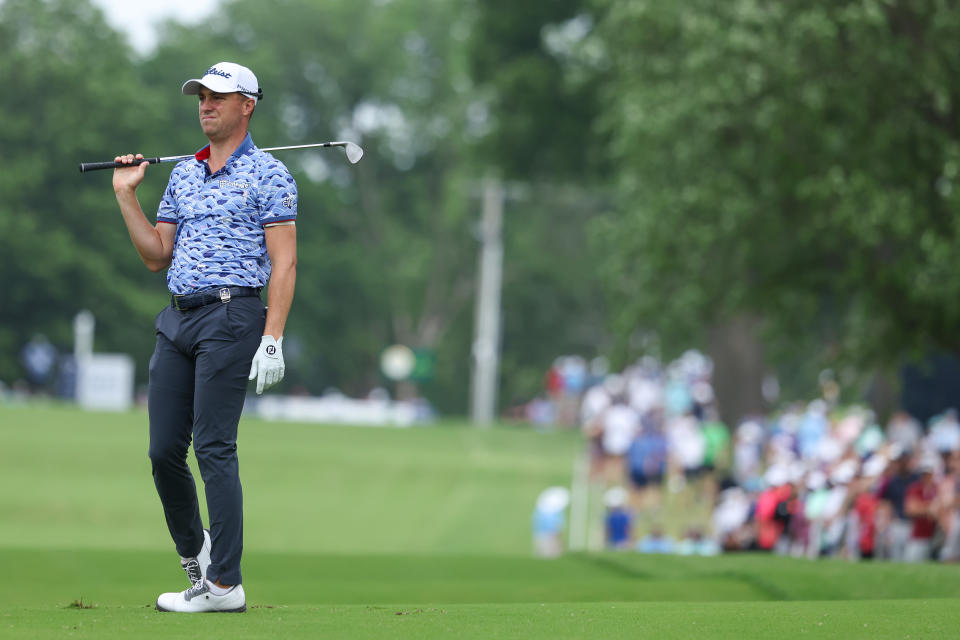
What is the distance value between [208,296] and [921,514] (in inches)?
430

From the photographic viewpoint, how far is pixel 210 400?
21.9 feet

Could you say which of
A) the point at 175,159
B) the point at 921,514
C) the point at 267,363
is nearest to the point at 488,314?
the point at 921,514

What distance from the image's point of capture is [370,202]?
81.1 metres

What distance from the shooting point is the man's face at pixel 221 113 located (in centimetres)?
682

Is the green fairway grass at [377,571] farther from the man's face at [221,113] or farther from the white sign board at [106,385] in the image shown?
the white sign board at [106,385]

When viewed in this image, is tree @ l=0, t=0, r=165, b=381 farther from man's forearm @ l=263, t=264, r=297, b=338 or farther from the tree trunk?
man's forearm @ l=263, t=264, r=297, b=338

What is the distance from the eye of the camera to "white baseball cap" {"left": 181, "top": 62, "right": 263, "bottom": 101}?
6.79m

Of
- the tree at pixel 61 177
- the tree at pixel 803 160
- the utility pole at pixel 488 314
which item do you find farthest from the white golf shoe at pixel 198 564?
the tree at pixel 61 177

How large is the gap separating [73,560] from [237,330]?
6.54m

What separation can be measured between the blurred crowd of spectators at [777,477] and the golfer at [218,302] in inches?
406

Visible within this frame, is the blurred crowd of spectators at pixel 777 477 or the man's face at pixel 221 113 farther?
the blurred crowd of spectators at pixel 777 477

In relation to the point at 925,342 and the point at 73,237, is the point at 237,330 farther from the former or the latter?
the point at 73,237

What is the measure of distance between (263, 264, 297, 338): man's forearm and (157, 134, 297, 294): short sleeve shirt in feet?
0.47

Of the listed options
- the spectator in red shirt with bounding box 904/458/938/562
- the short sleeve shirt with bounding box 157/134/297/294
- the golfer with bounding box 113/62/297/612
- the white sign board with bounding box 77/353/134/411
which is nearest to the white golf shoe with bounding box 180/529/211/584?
the golfer with bounding box 113/62/297/612
